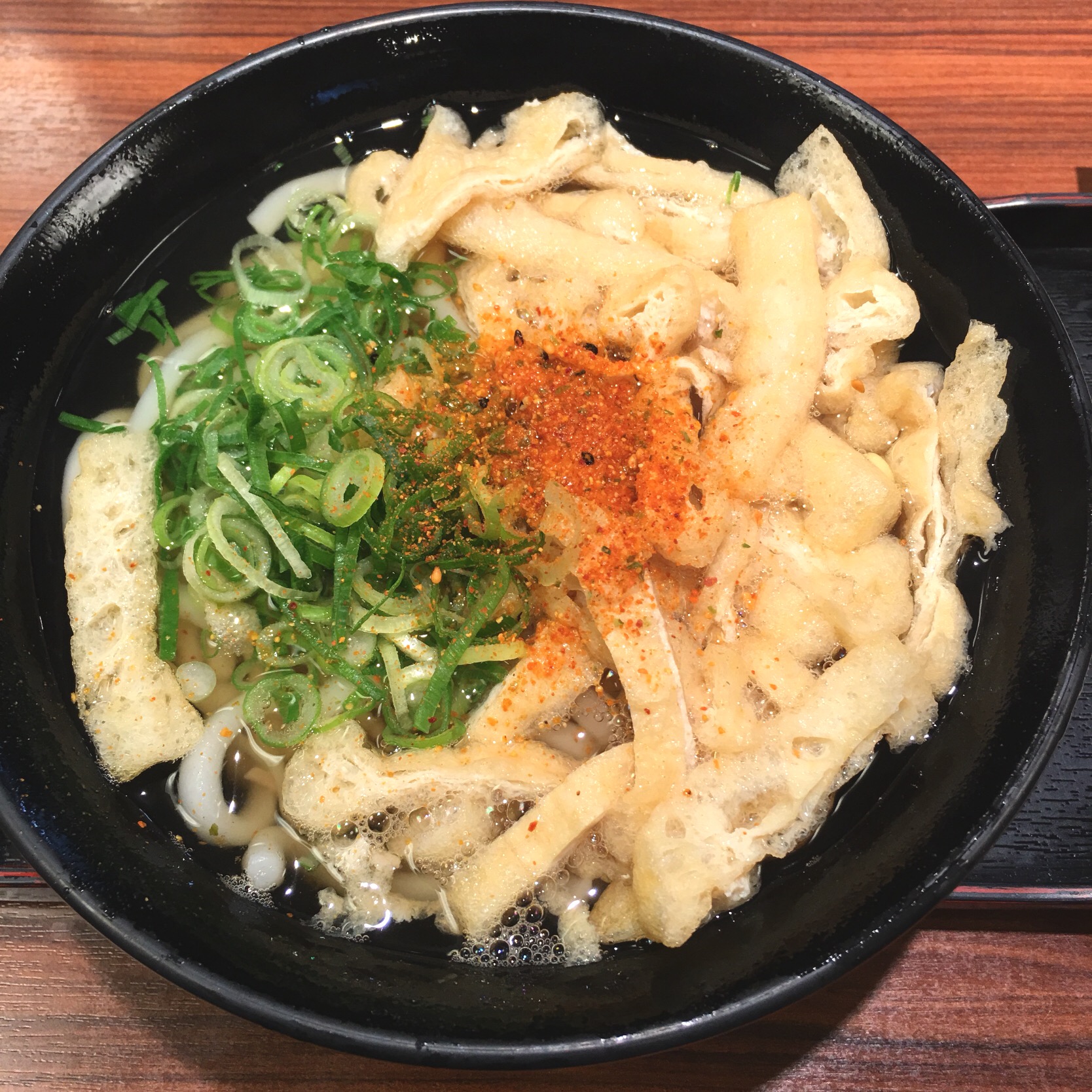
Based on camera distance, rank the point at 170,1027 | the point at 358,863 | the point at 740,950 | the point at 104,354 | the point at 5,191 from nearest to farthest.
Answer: the point at 740,950 < the point at 358,863 < the point at 170,1027 < the point at 104,354 < the point at 5,191

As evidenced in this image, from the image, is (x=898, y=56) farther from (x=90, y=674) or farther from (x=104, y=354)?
(x=90, y=674)

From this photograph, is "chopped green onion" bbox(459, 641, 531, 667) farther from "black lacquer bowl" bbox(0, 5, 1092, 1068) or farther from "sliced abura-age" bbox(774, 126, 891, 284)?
"sliced abura-age" bbox(774, 126, 891, 284)

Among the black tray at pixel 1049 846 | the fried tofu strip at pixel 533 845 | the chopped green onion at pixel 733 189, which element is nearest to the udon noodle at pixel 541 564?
the fried tofu strip at pixel 533 845

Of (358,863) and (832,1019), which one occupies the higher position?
(358,863)

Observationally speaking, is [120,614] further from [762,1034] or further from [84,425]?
[762,1034]

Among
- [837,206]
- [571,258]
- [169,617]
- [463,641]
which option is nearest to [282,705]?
[169,617]

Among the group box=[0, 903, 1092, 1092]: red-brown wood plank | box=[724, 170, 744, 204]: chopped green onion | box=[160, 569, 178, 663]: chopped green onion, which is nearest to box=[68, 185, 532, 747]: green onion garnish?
box=[160, 569, 178, 663]: chopped green onion

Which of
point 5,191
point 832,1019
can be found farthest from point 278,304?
point 832,1019

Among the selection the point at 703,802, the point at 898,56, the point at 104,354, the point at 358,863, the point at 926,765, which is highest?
the point at 898,56
